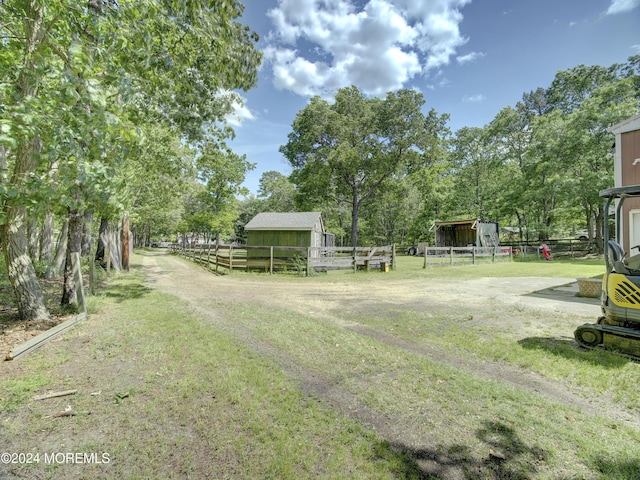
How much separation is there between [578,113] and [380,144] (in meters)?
15.2

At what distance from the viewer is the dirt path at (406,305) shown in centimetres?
313

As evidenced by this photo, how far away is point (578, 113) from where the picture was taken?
22344mm

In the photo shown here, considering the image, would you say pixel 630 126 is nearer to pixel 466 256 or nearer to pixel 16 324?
pixel 466 256

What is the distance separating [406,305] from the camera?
7.50m

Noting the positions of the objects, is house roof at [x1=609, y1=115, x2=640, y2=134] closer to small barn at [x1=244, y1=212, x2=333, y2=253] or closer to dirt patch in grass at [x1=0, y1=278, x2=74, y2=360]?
small barn at [x1=244, y1=212, x2=333, y2=253]

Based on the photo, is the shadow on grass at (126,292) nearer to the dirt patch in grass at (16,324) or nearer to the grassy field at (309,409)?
the dirt patch in grass at (16,324)

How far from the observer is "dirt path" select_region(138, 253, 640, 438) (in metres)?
3.13

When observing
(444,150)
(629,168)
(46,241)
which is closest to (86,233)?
(46,241)

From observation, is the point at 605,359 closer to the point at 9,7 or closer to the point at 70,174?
the point at 70,174

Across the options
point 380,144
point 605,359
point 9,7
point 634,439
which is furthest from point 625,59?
point 9,7

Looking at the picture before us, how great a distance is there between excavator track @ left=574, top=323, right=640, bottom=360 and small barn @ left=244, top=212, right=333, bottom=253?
46.4 feet

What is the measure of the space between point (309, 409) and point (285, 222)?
1612 cm

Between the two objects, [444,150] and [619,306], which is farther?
[444,150]

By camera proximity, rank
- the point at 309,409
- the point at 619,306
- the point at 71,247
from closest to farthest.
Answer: the point at 309,409, the point at 619,306, the point at 71,247
